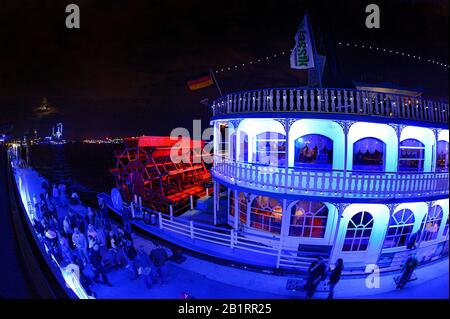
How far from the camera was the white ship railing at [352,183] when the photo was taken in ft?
17.8

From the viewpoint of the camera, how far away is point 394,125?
5.84 metres

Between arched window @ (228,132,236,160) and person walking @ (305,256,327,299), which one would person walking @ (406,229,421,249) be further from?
arched window @ (228,132,236,160)

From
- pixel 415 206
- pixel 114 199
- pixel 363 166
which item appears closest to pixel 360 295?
pixel 415 206

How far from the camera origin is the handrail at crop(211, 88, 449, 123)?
18.7ft

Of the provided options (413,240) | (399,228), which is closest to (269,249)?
(399,228)

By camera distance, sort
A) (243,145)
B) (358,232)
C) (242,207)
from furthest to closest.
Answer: (243,145), (242,207), (358,232)

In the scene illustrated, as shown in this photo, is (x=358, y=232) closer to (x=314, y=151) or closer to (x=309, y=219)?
(x=309, y=219)

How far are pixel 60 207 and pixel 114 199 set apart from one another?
3.12 meters

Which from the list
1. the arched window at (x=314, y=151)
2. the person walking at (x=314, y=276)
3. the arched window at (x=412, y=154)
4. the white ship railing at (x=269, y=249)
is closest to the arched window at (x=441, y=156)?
the arched window at (x=412, y=154)

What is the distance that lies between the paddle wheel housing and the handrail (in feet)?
21.8

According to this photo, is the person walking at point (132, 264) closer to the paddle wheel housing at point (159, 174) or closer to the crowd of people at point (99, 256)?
the crowd of people at point (99, 256)

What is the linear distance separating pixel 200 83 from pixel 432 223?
841cm

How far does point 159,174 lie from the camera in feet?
45.2

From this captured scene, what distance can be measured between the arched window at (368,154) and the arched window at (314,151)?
2.77 ft
